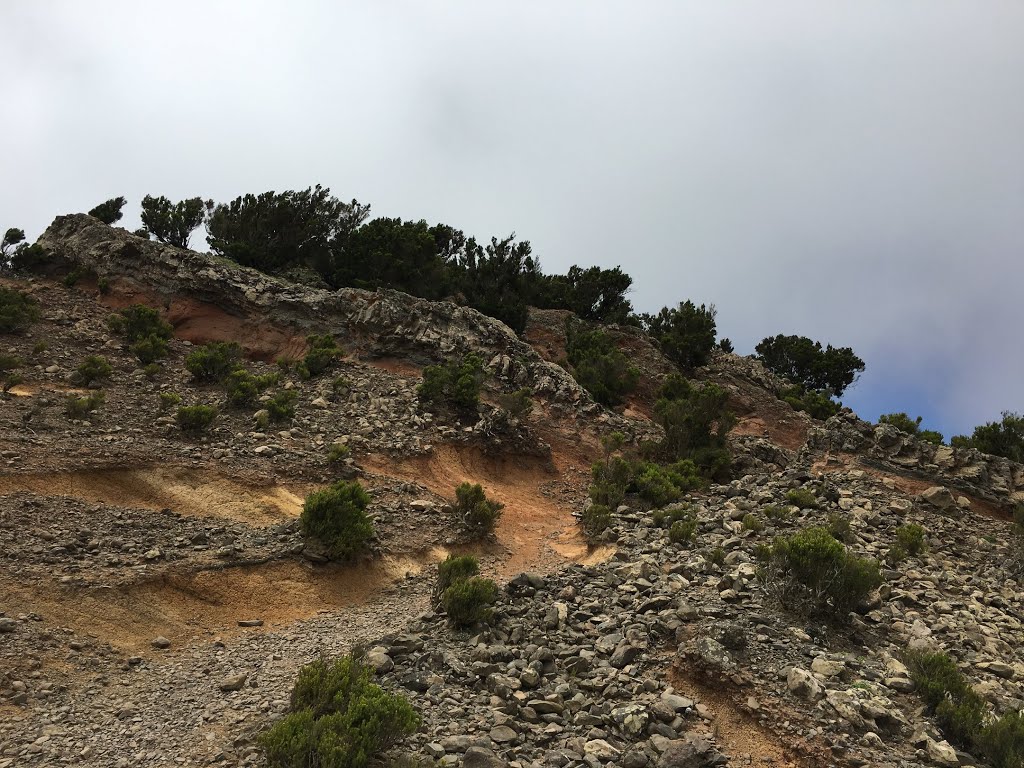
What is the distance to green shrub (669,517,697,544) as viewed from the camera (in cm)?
1389

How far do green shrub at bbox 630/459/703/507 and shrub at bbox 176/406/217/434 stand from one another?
12796 millimetres

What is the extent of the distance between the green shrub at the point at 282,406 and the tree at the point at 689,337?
2623 cm

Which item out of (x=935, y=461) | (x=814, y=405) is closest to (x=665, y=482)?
(x=935, y=461)

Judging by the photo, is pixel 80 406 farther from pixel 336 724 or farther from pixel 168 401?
pixel 336 724

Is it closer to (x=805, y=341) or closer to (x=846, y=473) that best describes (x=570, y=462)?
(x=846, y=473)

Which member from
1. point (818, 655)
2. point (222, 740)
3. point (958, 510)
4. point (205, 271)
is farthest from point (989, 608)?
point (205, 271)

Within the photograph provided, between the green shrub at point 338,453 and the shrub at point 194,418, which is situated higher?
the green shrub at point 338,453

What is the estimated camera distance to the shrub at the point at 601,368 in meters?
31.8

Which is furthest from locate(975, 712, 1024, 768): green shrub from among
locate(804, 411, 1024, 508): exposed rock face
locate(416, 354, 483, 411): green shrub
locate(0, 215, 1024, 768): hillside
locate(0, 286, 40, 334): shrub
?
locate(0, 286, 40, 334): shrub

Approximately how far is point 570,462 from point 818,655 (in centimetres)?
1709

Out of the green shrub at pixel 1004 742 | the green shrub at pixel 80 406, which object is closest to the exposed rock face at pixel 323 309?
the green shrub at pixel 80 406

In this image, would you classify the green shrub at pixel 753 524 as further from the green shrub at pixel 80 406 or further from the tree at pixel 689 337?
the tree at pixel 689 337

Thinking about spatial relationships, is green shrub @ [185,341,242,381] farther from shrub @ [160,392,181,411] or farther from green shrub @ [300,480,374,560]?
green shrub @ [300,480,374,560]

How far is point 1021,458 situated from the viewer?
22734mm
